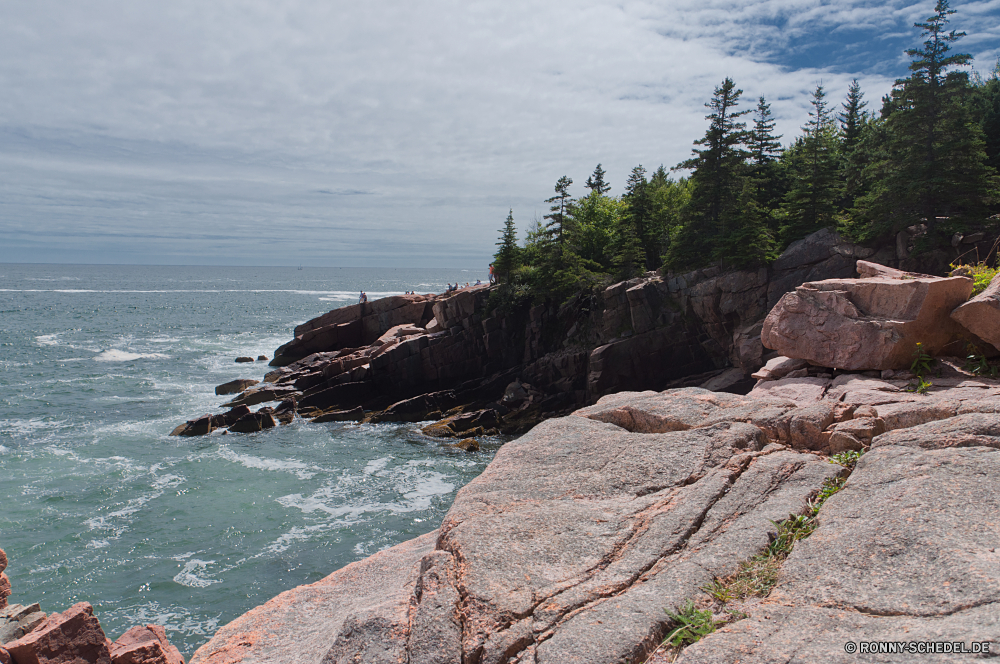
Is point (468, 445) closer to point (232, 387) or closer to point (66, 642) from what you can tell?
point (232, 387)

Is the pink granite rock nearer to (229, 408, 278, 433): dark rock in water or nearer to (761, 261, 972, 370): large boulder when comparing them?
(761, 261, 972, 370): large boulder

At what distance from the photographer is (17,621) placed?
9.93 metres

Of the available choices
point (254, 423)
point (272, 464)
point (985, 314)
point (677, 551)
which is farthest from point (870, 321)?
point (254, 423)

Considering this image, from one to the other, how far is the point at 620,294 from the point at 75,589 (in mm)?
29200

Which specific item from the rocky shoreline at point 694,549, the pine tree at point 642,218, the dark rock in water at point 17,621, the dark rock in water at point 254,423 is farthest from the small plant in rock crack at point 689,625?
the pine tree at point 642,218

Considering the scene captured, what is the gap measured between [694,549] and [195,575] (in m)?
17.2

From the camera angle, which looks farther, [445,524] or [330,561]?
[330,561]

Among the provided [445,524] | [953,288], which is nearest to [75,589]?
[445,524]

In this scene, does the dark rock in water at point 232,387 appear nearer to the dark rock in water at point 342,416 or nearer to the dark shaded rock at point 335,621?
the dark rock in water at point 342,416

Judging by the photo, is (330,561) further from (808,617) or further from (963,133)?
(963,133)

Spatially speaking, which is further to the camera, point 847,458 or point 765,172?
point 765,172

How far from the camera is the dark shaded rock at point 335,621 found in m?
5.33

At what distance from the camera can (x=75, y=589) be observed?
16.4m

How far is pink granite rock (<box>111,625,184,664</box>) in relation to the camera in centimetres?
925
